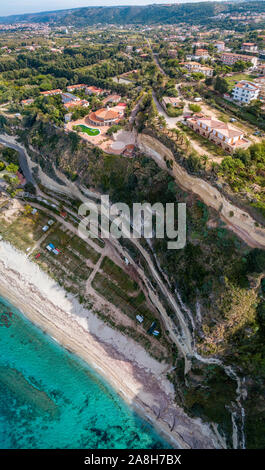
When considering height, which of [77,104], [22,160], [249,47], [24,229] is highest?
[249,47]

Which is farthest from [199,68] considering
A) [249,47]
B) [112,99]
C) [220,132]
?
[249,47]

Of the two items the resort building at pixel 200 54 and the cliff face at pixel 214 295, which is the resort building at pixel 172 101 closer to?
the cliff face at pixel 214 295

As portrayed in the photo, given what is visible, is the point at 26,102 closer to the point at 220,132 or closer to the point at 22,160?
the point at 22,160

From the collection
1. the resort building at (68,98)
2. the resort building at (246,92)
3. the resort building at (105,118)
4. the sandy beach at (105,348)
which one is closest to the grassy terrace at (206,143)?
the resort building at (246,92)

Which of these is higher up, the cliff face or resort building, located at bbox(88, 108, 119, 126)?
resort building, located at bbox(88, 108, 119, 126)

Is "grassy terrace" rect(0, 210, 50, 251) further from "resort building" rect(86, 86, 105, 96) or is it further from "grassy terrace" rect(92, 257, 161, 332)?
"resort building" rect(86, 86, 105, 96)

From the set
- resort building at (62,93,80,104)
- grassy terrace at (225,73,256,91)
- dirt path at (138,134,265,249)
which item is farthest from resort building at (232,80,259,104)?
resort building at (62,93,80,104)
